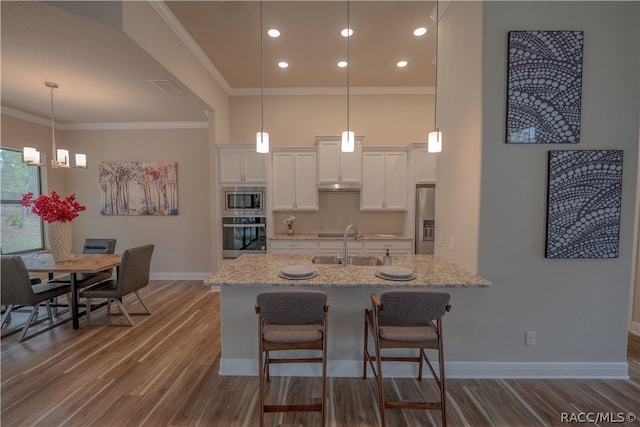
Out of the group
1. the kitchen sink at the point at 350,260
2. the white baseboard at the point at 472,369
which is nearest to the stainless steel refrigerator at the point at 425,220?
the kitchen sink at the point at 350,260

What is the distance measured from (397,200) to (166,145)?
4375 millimetres

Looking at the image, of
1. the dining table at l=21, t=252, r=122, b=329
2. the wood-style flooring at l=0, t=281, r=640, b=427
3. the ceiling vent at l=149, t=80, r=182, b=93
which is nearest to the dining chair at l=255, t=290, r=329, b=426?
the wood-style flooring at l=0, t=281, r=640, b=427

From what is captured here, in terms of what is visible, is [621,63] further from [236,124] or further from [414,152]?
[236,124]

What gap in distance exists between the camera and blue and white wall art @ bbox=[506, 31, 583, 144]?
7.00ft

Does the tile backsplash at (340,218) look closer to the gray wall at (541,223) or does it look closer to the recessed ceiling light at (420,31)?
the recessed ceiling light at (420,31)

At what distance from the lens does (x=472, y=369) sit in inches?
90.1

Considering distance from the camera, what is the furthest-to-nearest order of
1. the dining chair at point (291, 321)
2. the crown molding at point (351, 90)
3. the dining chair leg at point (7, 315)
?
the crown molding at point (351, 90), the dining chair leg at point (7, 315), the dining chair at point (291, 321)

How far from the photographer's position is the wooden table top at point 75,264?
3066 millimetres

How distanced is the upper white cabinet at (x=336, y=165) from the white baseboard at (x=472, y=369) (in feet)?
9.41

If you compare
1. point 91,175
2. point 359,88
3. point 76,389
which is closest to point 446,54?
point 359,88

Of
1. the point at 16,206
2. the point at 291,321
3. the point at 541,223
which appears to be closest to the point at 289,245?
the point at 291,321

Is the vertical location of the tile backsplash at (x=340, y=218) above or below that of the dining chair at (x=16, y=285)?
above

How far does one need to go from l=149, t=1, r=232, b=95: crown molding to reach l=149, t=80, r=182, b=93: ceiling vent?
0.53 meters

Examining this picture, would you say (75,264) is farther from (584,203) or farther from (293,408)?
(584,203)
